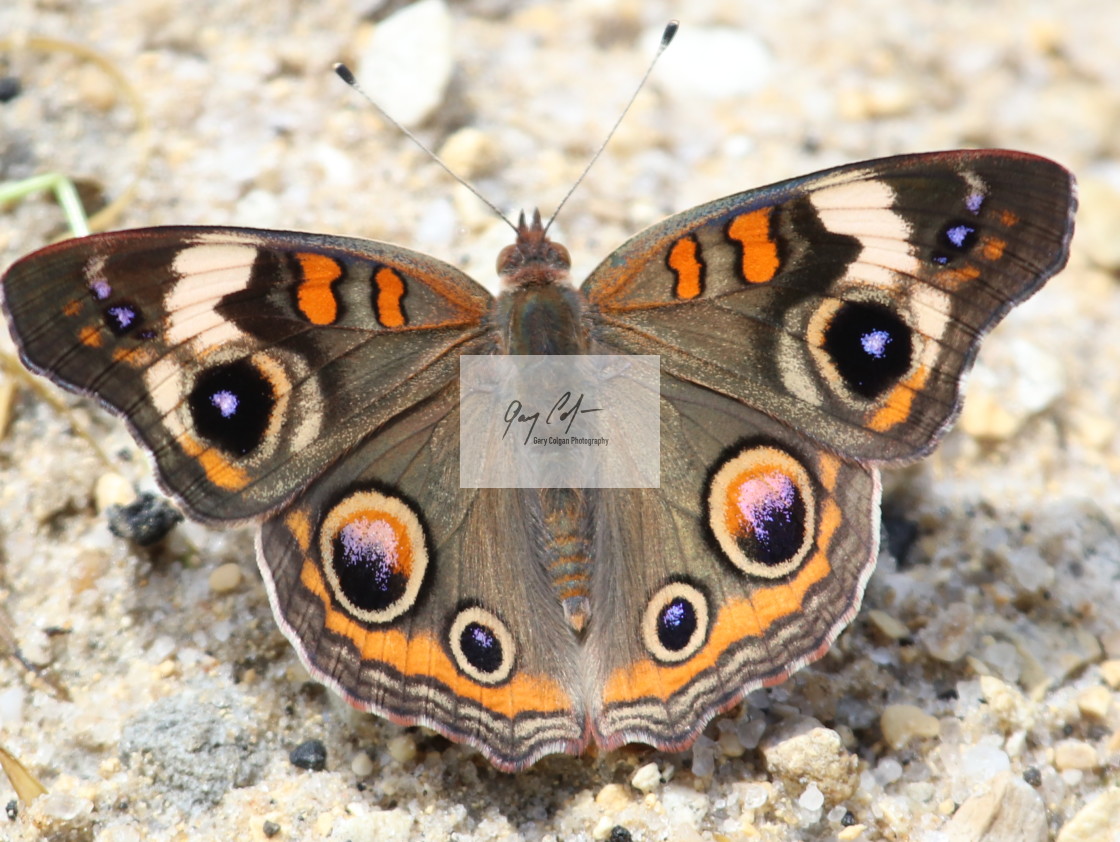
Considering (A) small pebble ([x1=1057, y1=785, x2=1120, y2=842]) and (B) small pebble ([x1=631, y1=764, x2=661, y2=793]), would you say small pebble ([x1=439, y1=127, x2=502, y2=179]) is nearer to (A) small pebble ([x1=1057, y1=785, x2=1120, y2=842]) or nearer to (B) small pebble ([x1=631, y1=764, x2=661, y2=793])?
(B) small pebble ([x1=631, y1=764, x2=661, y2=793])

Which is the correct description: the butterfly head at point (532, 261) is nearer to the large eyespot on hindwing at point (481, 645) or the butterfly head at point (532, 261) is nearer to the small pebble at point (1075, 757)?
the large eyespot on hindwing at point (481, 645)

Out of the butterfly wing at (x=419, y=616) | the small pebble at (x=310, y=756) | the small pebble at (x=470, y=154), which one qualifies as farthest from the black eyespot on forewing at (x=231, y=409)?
the small pebble at (x=470, y=154)

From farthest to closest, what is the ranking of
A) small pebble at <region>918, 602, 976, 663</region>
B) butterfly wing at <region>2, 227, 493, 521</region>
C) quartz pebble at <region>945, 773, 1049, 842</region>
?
small pebble at <region>918, 602, 976, 663</region>, quartz pebble at <region>945, 773, 1049, 842</region>, butterfly wing at <region>2, 227, 493, 521</region>

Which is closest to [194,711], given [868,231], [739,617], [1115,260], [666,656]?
[666,656]

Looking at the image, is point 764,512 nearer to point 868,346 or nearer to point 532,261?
point 868,346

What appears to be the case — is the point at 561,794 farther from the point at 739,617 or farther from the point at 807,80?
the point at 807,80
